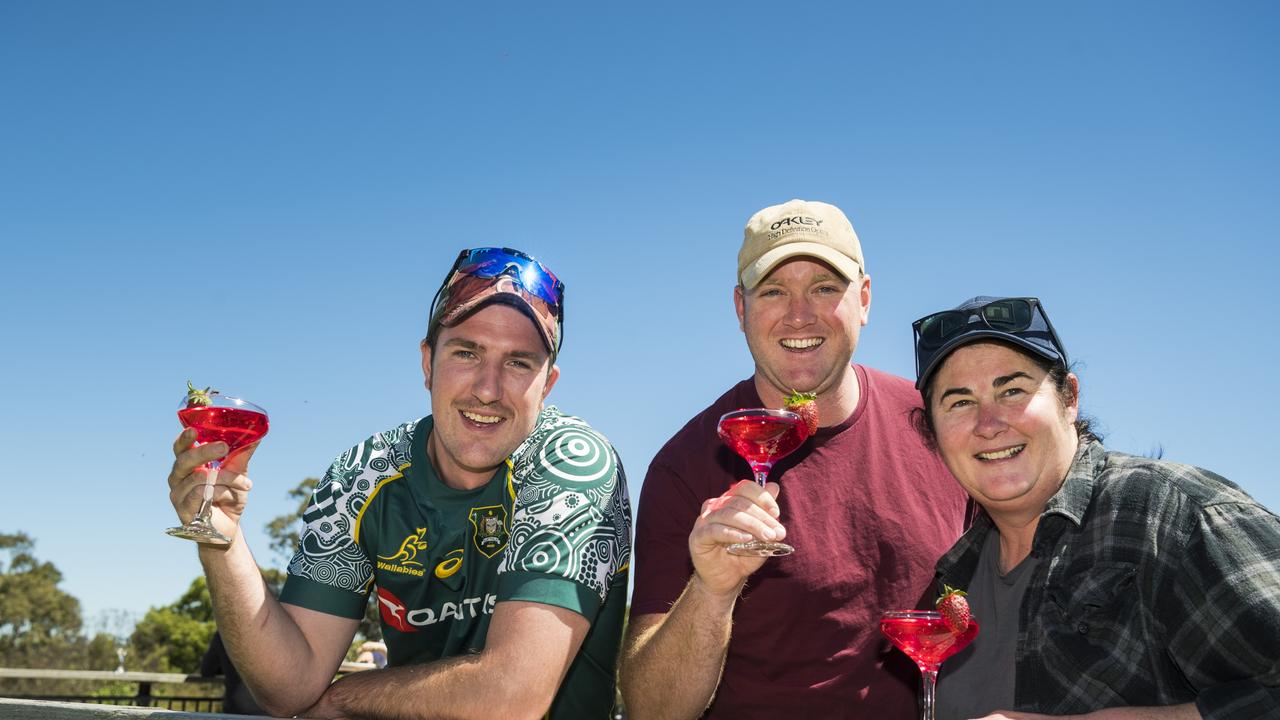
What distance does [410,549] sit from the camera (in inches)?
137

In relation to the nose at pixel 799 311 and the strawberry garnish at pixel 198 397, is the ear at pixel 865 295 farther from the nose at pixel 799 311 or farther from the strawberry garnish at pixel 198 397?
the strawberry garnish at pixel 198 397

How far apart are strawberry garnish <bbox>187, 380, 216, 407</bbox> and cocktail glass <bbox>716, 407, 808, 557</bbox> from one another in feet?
6.06

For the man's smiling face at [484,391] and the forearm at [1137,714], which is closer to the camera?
the forearm at [1137,714]

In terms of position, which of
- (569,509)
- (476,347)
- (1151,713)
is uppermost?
(476,347)

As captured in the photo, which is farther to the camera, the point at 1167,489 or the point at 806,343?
the point at 806,343

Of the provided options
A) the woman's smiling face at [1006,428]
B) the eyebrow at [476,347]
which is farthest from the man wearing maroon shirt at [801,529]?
the eyebrow at [476,347]

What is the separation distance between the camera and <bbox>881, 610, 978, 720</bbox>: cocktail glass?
8.65 ft

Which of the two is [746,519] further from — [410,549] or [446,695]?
[410,549]

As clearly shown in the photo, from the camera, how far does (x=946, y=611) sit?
265 centimetres

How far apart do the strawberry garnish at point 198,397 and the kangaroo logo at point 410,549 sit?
887 mm

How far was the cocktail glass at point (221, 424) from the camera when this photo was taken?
3.01 m

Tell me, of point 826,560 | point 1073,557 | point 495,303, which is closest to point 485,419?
point 495,303

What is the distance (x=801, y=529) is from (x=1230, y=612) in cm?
166

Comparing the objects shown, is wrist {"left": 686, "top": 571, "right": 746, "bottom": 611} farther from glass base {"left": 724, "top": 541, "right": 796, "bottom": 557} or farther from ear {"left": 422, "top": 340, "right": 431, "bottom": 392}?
ear {"left": 422, "top": 340, "right": 431, "bottom": 392}
